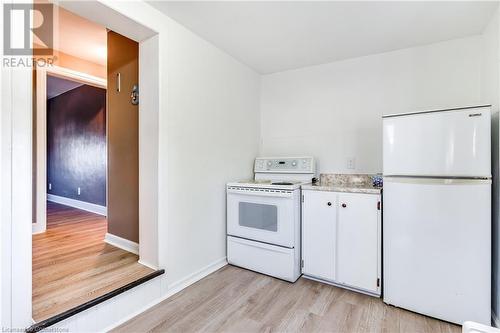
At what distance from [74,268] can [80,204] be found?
10.2 ft

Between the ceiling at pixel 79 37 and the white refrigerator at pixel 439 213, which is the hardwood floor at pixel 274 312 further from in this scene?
the ceiling at pixel 79 37

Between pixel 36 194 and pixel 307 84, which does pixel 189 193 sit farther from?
pixel 36 194

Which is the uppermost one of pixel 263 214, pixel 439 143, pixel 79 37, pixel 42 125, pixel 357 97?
pixel 79 37

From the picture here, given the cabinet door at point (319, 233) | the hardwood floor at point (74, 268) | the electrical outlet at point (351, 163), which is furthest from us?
the electrical outlet at point (351, 163)

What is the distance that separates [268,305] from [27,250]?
62.9 inches

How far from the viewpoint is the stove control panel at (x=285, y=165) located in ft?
9.05

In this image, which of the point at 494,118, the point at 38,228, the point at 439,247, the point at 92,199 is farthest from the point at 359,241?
the point at 92,199

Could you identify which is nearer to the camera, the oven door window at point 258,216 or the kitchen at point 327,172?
the kitchen at point 327,172

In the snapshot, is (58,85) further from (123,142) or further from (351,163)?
(351,163)

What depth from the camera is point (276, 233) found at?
2387mm

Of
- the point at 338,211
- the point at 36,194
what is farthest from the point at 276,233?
the point at 36,194

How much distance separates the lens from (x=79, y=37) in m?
2.83

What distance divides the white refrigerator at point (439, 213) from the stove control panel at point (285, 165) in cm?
90

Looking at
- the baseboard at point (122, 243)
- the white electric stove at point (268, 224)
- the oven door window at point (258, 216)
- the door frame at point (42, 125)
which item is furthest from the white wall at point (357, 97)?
the door frame at point (42, 125)
